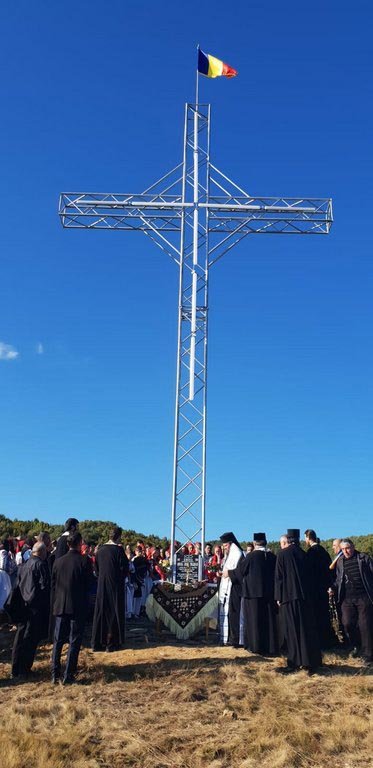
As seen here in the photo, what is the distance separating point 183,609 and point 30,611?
366cm

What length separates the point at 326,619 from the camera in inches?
417

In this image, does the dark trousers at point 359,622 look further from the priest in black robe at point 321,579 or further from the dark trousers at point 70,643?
the dark trousers at point 70,643

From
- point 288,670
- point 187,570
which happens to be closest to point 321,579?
point 288,670

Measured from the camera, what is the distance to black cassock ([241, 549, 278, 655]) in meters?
10.0

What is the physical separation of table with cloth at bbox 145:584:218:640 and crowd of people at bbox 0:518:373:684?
10.1 inches

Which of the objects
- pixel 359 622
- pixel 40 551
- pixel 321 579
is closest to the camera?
pixel 40 551

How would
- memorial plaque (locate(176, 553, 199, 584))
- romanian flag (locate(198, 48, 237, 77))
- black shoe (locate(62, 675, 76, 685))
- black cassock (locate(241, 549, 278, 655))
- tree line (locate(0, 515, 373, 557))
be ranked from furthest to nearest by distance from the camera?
1. tree line (locate(0, 515, 373, 557))
2. romanian flag (locate(198, 48, 237, 77))
3. memorial plaque (locate(176, 553, 199, 584))
4. black cassock (locate(241, 549, 278, 655))
5. black shoe (locate(62, 675, 76, 685))

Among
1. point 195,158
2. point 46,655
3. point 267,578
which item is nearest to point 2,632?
point 46,655

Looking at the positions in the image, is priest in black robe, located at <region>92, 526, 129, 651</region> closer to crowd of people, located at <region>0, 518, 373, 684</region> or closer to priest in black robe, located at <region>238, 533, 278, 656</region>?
crowd of people, located at <region>0, 518, 373, 684</region>

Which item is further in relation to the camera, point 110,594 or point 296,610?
point 110,594

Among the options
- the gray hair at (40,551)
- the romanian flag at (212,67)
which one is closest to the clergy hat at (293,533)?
the gray hair at (40,551)

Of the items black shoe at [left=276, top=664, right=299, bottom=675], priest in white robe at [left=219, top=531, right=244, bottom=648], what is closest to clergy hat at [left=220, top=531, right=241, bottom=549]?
priest in white robe at [left=219, top=531, right=244, bottom=648]

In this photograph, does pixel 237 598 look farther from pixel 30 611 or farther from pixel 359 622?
pixel 30 611

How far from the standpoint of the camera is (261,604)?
10102 mm
